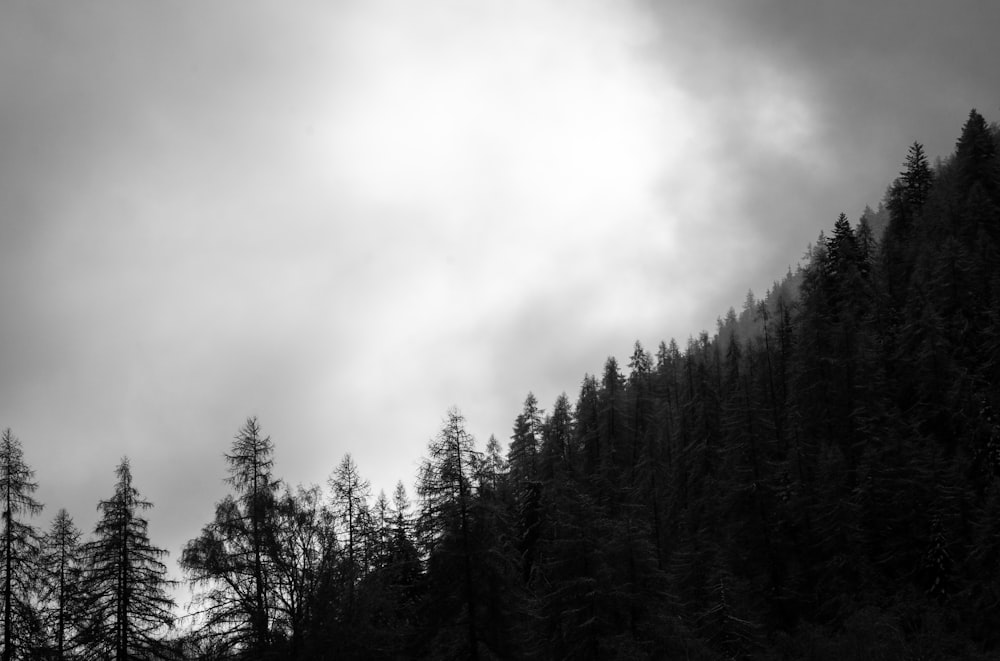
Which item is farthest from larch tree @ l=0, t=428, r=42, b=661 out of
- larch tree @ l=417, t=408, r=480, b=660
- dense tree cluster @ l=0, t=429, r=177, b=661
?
larch tree @ l=417, t=408, r=480, b=660

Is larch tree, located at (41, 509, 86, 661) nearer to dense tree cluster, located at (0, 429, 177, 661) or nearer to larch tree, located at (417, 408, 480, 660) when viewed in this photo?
dense tree cluster, located at (0, 429, 177, 661)

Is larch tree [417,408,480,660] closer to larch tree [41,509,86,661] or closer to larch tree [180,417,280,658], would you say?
larch tree [180,417,280,658]

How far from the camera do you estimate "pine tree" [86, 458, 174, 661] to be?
84.4ft

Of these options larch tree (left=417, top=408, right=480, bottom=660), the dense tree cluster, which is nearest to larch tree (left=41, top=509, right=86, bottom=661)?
the dense tree cluster

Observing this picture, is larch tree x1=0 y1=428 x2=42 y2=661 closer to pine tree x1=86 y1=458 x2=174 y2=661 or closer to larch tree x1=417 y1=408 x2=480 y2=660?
pine tree x1=86 y1=458 x2=174 y2=661

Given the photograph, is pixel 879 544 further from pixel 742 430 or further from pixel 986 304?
pixel 986 304

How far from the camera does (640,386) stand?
294 feet

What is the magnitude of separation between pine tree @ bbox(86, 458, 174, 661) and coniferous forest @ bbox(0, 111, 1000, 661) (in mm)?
96

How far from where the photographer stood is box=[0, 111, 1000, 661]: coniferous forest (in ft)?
81.8

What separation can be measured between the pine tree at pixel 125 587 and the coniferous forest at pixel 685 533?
0.31 feet

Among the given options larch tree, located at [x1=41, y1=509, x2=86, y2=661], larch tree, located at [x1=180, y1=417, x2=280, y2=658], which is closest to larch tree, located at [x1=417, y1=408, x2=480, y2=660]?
larch tree, located at [x1=180, y1=417, x2=280, y2=658]

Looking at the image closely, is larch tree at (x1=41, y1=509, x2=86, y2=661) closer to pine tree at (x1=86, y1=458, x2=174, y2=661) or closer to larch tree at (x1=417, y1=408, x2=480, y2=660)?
pine tree at (x1=86, y1=458, x2=174, y2=661)

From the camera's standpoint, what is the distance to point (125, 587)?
26.2m

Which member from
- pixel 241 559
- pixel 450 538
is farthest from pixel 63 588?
pixel 450 538
